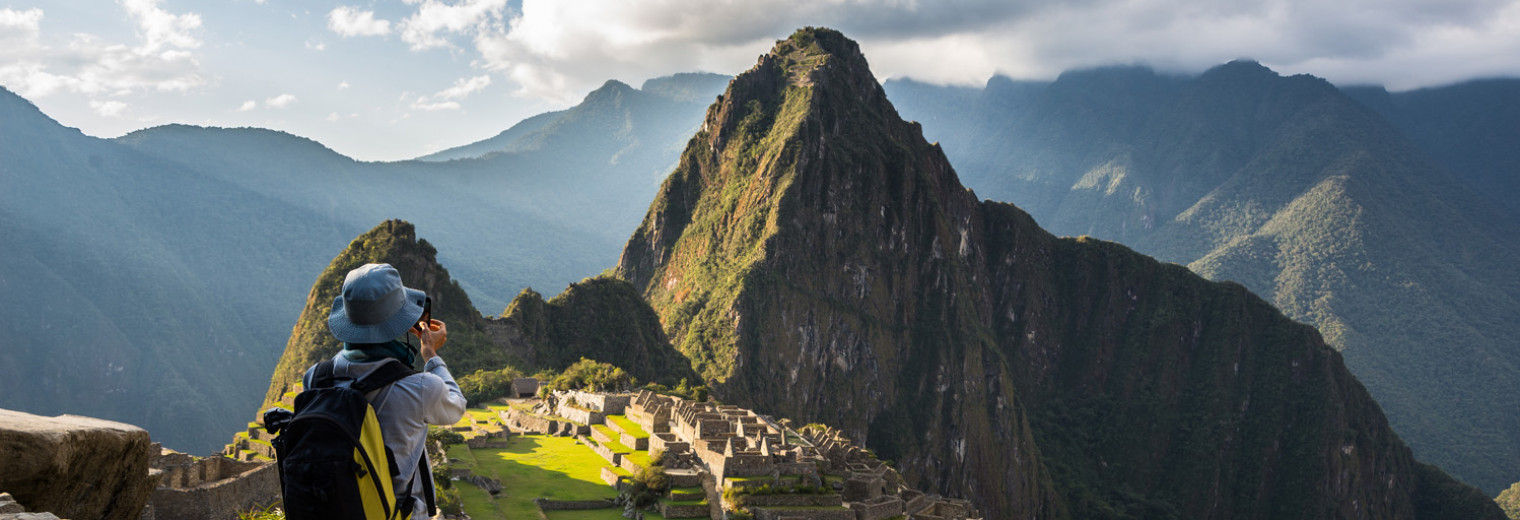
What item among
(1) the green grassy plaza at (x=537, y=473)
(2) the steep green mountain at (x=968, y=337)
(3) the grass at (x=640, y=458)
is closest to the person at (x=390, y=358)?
(1) the green grassy plaza at (x=537, y=473)

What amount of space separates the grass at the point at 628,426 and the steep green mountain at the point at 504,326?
2691 centimetres

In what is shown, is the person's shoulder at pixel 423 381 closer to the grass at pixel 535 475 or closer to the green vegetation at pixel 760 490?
the grass at pixel 535 475

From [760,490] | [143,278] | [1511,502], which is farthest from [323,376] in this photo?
[1511,502]

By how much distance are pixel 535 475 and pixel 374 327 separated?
35.5 m

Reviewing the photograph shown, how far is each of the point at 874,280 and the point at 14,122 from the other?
14005 cm

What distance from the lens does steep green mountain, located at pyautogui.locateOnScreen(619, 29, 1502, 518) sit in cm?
Answer: 13788

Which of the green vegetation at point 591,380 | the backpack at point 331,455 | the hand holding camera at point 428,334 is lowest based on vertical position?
the green vegetation at point 591,380

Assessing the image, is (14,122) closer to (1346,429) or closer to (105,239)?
(105,239)

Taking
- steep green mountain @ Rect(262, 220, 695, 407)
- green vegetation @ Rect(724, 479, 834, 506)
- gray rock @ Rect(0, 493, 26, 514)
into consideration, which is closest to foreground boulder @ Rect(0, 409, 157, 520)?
gray rock @ Rect(0, 493, 26, 514)

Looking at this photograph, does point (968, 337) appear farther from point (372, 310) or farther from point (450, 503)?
point (372, 310)

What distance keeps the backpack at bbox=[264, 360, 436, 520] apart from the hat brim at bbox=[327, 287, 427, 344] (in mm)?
349

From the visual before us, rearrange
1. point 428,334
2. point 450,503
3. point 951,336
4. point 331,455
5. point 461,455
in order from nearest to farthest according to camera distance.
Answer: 1. point 331,455
2. point 428,334
3. point 450,503
4. point 461,455
5. point 951,336

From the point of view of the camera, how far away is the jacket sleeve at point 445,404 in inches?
278

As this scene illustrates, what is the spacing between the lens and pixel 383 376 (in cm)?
693
